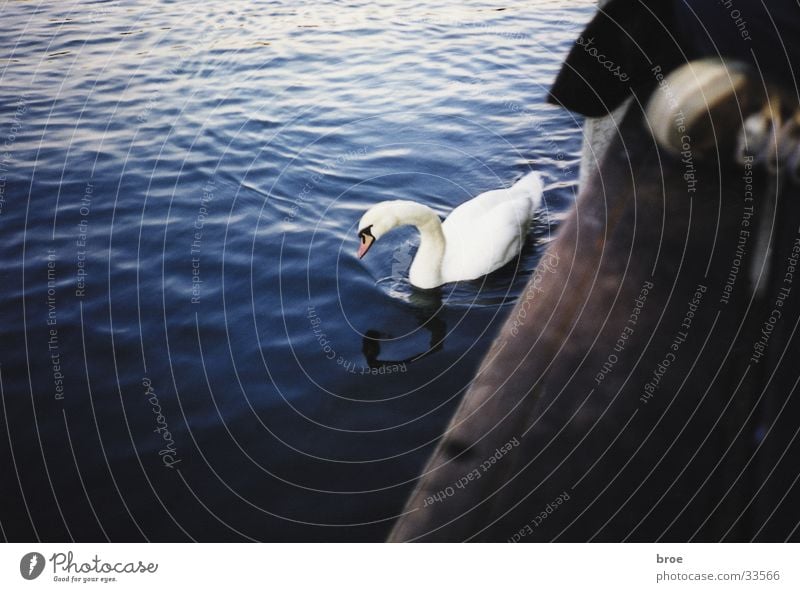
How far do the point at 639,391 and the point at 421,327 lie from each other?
1.11m

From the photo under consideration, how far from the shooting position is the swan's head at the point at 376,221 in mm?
1519

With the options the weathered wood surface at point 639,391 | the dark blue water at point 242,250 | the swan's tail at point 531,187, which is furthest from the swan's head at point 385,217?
the weathered wood surface at point 639,391

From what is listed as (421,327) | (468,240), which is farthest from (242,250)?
(468,240)

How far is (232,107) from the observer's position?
1.71 meters

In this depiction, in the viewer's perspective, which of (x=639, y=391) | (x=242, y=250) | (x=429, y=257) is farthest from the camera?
(x=429, y=257)

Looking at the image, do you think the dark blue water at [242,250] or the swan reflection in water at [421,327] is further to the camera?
the swan reflection in water at [421,327]

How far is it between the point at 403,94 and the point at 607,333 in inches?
54.8

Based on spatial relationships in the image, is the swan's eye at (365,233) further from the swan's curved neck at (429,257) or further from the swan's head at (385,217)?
the swan's curved neck at (429,257)

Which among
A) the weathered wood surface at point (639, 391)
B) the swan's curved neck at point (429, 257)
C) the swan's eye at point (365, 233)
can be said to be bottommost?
the swan's curved neck at point (429, 257)

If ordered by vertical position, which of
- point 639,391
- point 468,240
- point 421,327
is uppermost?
point 639,391

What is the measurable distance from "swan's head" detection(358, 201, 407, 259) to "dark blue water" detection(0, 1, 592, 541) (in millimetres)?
122

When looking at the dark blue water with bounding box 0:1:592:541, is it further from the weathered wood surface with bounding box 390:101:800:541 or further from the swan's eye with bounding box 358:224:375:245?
the weathered wood surface with bounding box 390:101:800:541

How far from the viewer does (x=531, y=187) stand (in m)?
1.88

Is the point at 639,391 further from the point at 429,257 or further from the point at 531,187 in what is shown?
the point at 531,187
